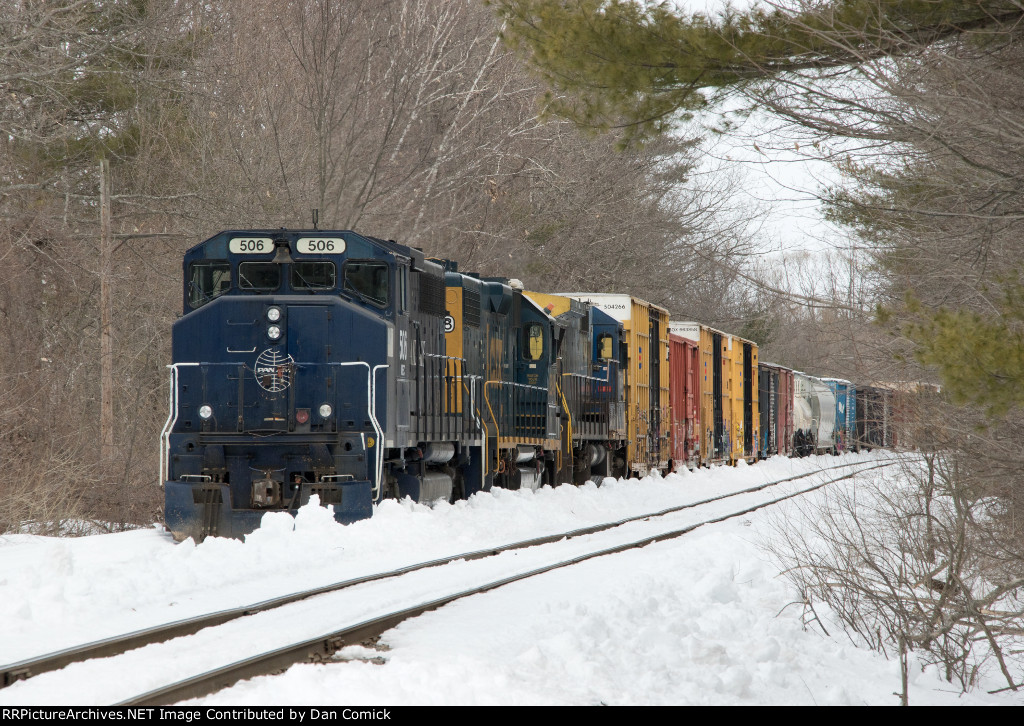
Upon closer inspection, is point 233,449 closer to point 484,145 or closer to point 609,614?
point 609,614

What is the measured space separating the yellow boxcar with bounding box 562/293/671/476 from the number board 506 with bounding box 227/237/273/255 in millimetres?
10830

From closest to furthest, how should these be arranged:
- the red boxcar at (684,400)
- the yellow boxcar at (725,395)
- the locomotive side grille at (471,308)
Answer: the locomotive side grille at (471,308)
the red boxcar at (684,400)
the yellow boxcar at (725,395)

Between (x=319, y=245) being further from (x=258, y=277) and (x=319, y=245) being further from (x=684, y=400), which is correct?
(x=684, y=400)

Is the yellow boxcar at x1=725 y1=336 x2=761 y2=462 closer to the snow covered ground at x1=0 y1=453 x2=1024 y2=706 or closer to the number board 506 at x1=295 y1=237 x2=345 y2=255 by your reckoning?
the snow covered ground at x1=0 y1=453 x2=1024 y2=706

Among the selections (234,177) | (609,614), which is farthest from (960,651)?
(234,177)

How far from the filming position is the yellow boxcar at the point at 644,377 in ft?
77.3

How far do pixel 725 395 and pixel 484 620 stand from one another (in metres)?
25.7

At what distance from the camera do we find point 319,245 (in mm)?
13172

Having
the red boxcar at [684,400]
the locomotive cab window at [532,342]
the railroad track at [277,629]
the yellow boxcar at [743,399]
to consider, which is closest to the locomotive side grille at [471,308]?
the locomotive cab window at [532,342]

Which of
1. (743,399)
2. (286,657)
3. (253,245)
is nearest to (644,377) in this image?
(743,399)

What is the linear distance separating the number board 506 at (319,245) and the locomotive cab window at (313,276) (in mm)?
146

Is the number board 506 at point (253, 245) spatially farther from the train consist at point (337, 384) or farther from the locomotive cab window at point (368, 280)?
the locomotive cab window at point (368, 280)

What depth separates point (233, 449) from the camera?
12688 millimetres

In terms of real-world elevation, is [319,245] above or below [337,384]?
above
